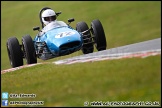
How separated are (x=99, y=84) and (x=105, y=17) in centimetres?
3411

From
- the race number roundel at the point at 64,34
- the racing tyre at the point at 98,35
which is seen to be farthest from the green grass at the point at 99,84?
the racing tyre at the point at 98,35

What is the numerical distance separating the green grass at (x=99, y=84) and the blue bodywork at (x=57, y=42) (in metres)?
3.49

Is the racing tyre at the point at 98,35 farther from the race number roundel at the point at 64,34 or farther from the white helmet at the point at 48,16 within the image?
the race number roundel at the point at 64,34

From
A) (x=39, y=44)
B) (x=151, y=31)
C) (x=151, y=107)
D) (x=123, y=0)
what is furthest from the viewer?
(x=123, y=0)

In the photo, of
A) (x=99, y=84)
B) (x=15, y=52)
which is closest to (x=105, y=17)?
(x=15, y=52)

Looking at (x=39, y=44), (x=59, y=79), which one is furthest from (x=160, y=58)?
(x=39, y=44)

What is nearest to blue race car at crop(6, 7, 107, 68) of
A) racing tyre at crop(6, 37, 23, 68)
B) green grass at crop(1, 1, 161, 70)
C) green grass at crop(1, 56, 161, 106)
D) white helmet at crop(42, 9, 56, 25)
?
racing tyre at crop(6, 37, 23, 68)

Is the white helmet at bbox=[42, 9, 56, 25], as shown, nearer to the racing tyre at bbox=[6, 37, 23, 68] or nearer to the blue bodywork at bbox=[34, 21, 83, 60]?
the blue bodywork at bbox=[34, 21, 83, 60]

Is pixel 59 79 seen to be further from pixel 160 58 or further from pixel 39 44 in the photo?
pixel 39 44

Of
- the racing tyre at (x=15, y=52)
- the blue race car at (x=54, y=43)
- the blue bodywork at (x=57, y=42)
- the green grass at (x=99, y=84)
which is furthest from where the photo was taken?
the racing tyre at (x=15, y=52)

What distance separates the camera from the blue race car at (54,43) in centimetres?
1390

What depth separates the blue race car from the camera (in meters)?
13.9

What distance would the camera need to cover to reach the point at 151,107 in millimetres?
6500

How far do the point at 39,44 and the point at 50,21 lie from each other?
123 cm
